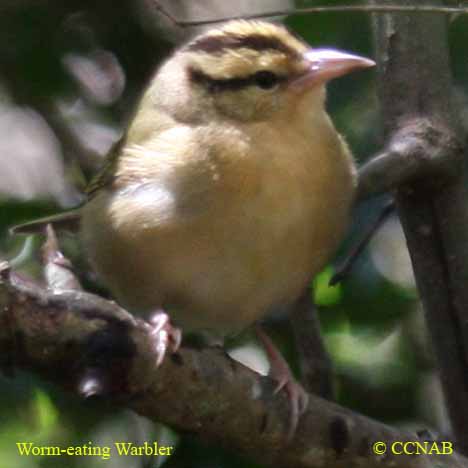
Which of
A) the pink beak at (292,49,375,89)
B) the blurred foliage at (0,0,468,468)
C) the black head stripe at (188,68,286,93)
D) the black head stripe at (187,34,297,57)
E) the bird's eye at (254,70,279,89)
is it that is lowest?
the blurred foliage at (0,0,468,468)

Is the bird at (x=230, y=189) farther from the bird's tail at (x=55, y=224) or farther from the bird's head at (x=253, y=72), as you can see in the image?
the bird's tail at (x=55, y=224)

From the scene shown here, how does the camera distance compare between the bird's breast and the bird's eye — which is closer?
the bird's breast

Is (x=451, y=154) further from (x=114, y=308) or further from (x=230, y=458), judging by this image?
(x=114, y=308)

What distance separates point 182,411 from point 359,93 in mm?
1634

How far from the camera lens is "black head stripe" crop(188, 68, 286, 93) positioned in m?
3.26

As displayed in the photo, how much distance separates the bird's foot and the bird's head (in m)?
0.57

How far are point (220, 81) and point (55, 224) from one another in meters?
0.74

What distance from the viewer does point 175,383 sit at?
A: 102 inches

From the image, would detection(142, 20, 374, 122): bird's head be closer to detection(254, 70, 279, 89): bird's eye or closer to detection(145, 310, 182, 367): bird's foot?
detection(254, 70, 279, 89): bird's eye

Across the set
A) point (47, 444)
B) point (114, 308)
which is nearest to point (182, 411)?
point (114, 308)

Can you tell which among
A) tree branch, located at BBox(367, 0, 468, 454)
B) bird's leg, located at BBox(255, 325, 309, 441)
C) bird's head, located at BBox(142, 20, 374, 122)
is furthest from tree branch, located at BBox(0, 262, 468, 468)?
bird's head, located at BBox(142, 20, 374, 122)

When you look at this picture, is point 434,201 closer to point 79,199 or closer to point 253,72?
point 253,72

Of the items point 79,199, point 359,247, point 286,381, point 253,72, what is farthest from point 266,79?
point 79,199

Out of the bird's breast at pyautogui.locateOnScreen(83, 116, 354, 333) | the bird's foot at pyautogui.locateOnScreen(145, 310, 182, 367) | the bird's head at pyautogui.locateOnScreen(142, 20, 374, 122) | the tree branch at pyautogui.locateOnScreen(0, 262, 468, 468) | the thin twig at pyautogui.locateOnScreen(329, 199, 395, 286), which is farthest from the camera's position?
the thin twig at pyautogui.locateOnScreen(329, 199, 395, 286)
